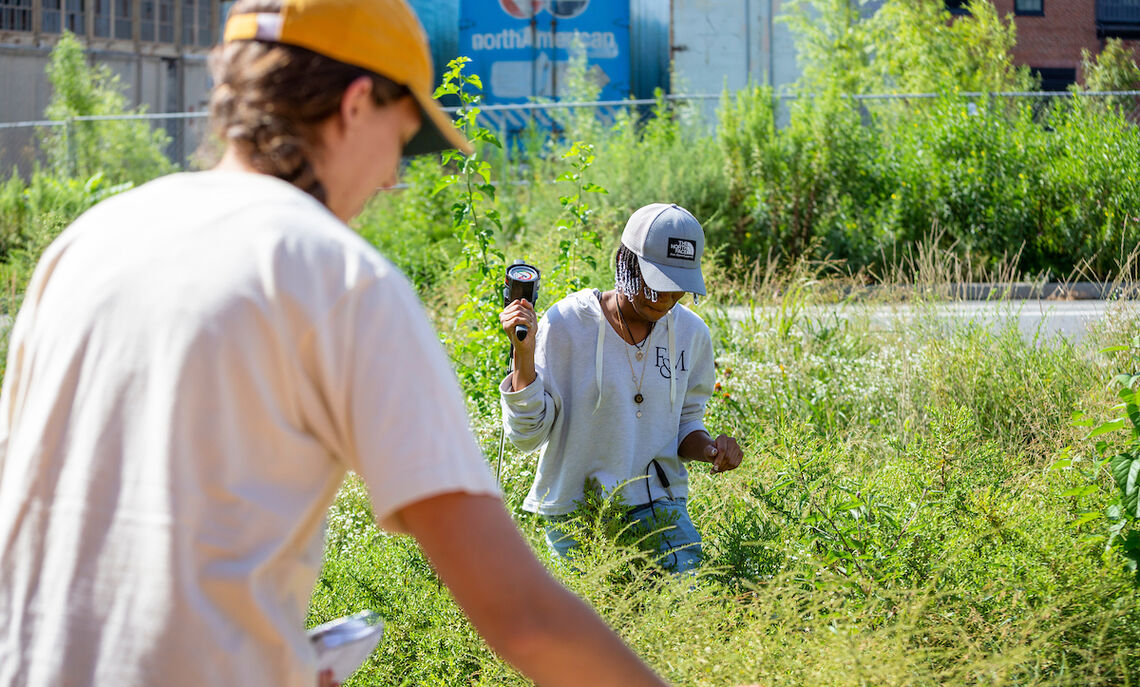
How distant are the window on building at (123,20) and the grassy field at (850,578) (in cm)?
3314

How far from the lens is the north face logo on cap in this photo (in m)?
3.59

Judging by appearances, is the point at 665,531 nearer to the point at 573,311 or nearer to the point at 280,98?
the point at 573,311

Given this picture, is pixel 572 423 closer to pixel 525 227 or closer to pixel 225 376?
pixel 225 376

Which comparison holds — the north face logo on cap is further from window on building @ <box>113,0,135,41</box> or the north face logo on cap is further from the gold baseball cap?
window on building @ <box>113,0,135,41</box>

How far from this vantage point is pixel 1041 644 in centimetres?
256

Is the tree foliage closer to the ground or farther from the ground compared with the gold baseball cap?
farther from the ground

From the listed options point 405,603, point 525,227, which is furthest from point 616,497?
point 525,227

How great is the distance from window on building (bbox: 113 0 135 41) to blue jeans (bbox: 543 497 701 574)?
34468mm

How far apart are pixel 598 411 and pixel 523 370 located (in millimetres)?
342

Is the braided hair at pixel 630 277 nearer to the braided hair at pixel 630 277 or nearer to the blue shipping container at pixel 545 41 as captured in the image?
the braided hair at pixel 630 277

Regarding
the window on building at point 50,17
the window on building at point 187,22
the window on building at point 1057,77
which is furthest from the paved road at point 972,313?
the window on building at point 187,22

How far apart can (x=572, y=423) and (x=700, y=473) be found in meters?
1.12

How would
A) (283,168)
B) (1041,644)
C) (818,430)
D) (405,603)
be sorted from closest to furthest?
(283,168) → (1041,644) → (405,603) → (818,430)

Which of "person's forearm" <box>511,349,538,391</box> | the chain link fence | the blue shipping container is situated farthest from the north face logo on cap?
the blue shipping container
